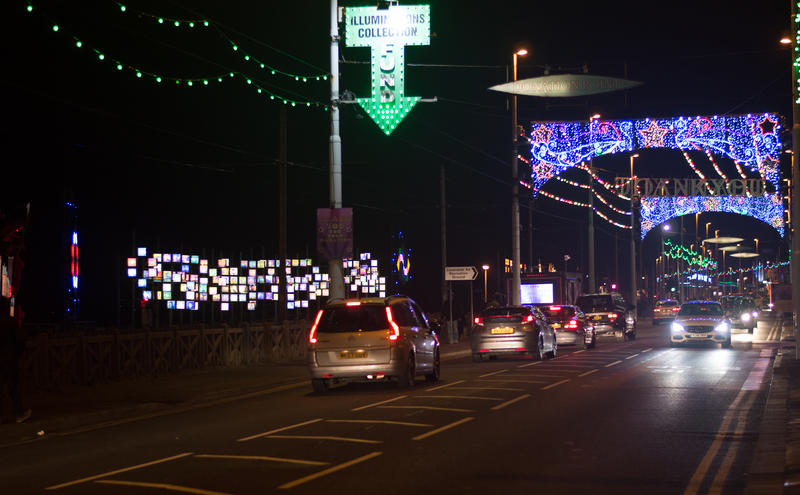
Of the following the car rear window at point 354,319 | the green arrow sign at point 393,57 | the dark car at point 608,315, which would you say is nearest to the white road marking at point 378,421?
the car rear window at point 354,319

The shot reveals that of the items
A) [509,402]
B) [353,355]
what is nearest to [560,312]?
[353,355]

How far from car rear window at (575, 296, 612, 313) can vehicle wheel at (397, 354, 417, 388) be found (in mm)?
22730

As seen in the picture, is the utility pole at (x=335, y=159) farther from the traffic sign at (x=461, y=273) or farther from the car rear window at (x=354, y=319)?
the traffic sign at (x=461, y=273)

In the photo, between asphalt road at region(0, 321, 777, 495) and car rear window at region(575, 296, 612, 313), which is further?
car rear window at region(575, 296, 612, 313)

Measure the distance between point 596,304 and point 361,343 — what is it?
24338 mm

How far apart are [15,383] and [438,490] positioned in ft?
25.8

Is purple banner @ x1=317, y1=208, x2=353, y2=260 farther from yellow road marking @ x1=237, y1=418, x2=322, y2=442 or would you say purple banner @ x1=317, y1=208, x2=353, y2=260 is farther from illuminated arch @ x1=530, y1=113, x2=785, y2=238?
illuminated arch @ x1=530, y1=113, x2=785, y2=238

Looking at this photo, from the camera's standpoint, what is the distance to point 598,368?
80.2 feet

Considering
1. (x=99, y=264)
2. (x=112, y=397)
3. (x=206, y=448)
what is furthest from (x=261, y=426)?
(x=99, y=264)

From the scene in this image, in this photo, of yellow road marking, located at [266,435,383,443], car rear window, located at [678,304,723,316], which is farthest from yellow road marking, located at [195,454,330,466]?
car rear window, located at [678,304,723,316]

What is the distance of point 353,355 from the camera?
18.6m

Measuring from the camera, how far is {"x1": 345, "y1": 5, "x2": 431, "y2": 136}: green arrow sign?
23.1 meters

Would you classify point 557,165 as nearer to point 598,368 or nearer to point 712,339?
point 712,339

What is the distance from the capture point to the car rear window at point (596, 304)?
41.1 metres
